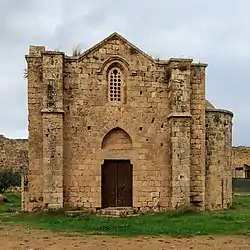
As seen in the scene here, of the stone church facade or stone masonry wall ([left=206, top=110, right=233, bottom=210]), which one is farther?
stone masonry wall ([left=206, top=110, right=233, bottom=210])

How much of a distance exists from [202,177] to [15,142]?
65.7 ft

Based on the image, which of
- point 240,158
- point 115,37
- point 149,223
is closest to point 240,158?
point 240,158

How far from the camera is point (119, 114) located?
1964cm

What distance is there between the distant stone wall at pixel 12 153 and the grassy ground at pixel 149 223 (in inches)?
705

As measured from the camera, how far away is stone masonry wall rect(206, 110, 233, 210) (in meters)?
20.6

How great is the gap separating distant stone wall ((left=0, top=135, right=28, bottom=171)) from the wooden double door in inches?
694

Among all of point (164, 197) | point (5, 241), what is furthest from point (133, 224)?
point (5, 241)

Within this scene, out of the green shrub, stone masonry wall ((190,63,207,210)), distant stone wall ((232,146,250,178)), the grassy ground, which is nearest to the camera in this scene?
the grassy ground

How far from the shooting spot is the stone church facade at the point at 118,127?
18969mm

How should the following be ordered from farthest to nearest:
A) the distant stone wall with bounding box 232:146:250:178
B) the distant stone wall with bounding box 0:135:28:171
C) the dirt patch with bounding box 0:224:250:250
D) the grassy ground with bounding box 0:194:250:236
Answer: the distant stone wall with bounding box 232:146:250:178 < the distant stone wall with bounding box 0:135:28:171 < the grassy ground with bounding box 0:194:250:236 < the dirt patch with bounding box 0:224:250:250

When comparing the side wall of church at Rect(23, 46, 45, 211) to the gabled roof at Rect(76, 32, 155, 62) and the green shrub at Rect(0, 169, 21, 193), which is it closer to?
the gabled roof at Rect(76, 32, 155, 62)

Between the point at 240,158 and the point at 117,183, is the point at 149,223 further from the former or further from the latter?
the point at 240,158

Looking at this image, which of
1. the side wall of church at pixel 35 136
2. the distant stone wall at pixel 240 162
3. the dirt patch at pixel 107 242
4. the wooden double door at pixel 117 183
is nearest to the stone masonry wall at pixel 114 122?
the wooden double door at pixel 117 183

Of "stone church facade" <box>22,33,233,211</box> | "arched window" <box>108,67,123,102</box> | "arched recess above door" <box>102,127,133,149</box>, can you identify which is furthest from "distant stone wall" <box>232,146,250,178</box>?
"arched window" <box>108,67,123,102</box>
